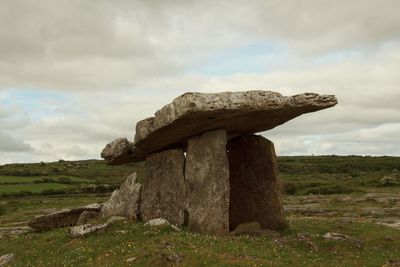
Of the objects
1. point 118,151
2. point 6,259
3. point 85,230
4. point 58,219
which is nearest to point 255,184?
point 118,151

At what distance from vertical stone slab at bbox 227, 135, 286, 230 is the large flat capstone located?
2040 millimetres

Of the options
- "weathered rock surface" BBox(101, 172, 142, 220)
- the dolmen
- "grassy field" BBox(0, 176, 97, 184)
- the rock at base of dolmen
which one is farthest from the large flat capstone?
"grassy field" BBox(0, 176, 97, 184)

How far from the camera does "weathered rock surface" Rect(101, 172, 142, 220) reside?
3131cm

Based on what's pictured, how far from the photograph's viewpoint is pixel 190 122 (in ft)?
87.9

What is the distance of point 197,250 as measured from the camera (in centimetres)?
2081

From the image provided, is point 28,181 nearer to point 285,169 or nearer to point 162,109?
point 285,169

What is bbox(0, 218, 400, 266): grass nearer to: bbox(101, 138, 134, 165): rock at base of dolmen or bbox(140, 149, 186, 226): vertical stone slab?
bbox(140, 149, 186, 226): vertical stone slab

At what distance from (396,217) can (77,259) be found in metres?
27.2

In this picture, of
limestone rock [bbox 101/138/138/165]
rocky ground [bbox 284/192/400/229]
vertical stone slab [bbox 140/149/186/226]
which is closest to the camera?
vertical stone slab [bbox 140/149/186/226]

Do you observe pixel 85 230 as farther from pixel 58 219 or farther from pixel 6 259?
pixel 58 219

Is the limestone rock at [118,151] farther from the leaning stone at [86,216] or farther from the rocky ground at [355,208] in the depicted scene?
the rocky ground at [355,208]

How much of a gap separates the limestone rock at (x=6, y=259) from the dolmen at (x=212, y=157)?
7592 mm

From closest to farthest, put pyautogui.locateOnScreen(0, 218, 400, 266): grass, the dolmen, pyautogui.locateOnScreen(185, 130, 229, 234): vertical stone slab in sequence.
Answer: pyautogui.locateOnScreen(0, 218, 400, 266): grass < the dolmen < pyautogui.locateOnScreen(185, 130, 229, 234): vertical stone slab

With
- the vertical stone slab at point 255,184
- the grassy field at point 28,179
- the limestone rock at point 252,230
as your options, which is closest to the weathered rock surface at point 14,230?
the vertical stone slab at point 255,184
